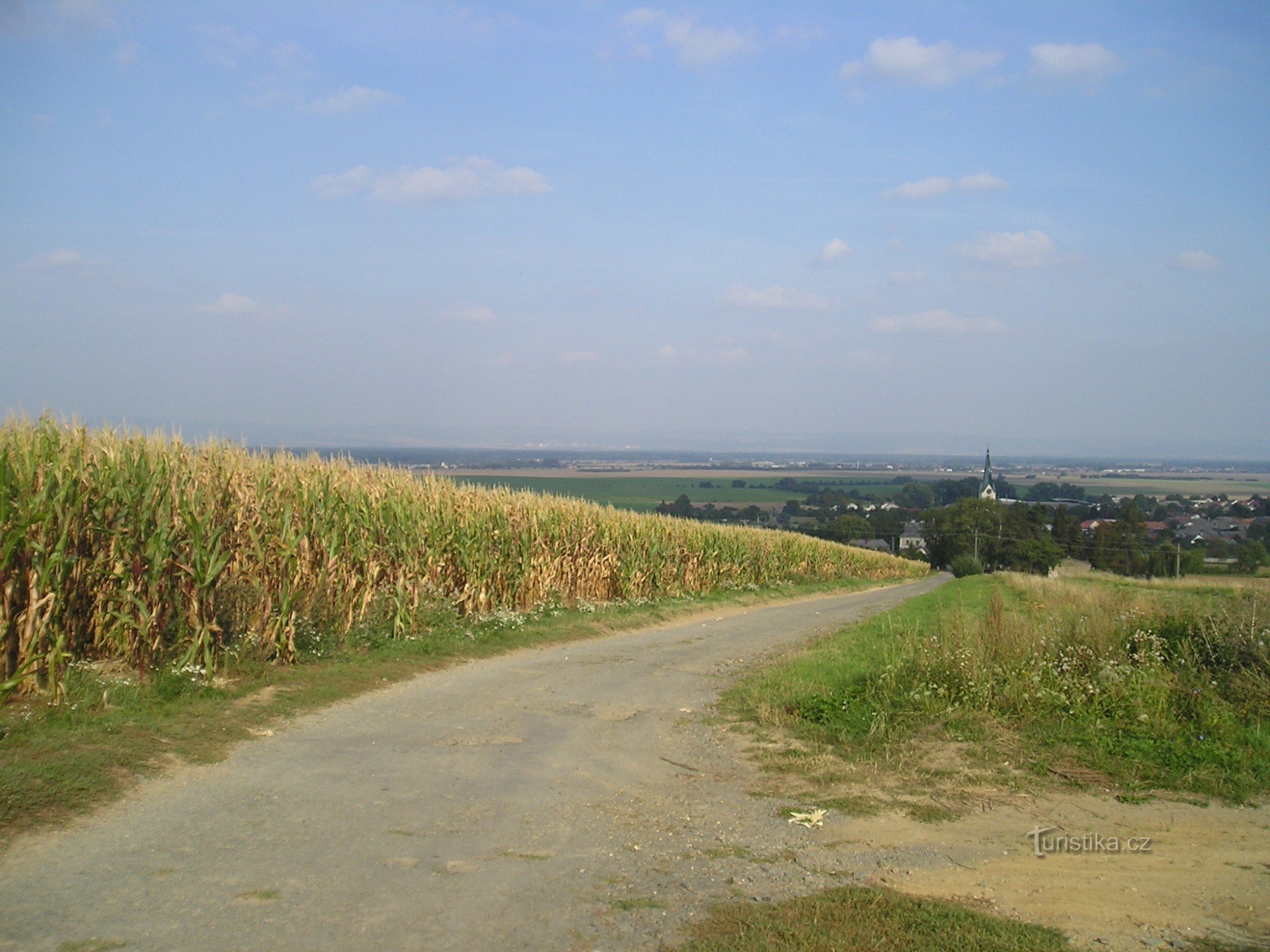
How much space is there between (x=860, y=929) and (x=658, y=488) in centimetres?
7389

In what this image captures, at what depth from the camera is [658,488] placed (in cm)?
7869

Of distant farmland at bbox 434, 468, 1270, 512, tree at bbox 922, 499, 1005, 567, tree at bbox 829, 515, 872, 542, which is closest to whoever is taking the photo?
distant farmland at bbox 434, 468, 1270, 512

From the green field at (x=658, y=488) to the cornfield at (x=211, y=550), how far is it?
380cm

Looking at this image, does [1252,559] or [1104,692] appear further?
[1252,559]

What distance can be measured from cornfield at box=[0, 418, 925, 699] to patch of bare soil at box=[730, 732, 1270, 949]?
7.06 m

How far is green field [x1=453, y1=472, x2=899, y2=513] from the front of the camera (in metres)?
32.6

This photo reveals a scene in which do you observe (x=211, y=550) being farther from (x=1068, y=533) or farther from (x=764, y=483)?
(x=764, y=483)

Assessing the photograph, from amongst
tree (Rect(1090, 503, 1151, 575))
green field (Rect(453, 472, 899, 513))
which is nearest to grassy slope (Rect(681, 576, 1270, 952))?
green field (Rect(453, 472, 899, 513))

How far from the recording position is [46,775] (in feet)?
21.9

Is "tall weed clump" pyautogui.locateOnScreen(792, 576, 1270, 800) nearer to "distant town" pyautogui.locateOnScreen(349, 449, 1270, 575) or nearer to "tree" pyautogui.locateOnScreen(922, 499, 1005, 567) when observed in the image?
"distant town" pyautogui.locateOnScreen(349, 449, 1270, 575)

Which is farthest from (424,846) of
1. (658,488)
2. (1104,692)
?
(658,488)

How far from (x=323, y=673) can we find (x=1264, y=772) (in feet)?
33.0

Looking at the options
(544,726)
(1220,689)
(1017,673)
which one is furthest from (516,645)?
(1220,689)

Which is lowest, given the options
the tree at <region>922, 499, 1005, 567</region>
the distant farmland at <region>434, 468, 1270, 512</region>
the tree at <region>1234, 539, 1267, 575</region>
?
the tree at <region>922, 499, 1005, 567</region>
